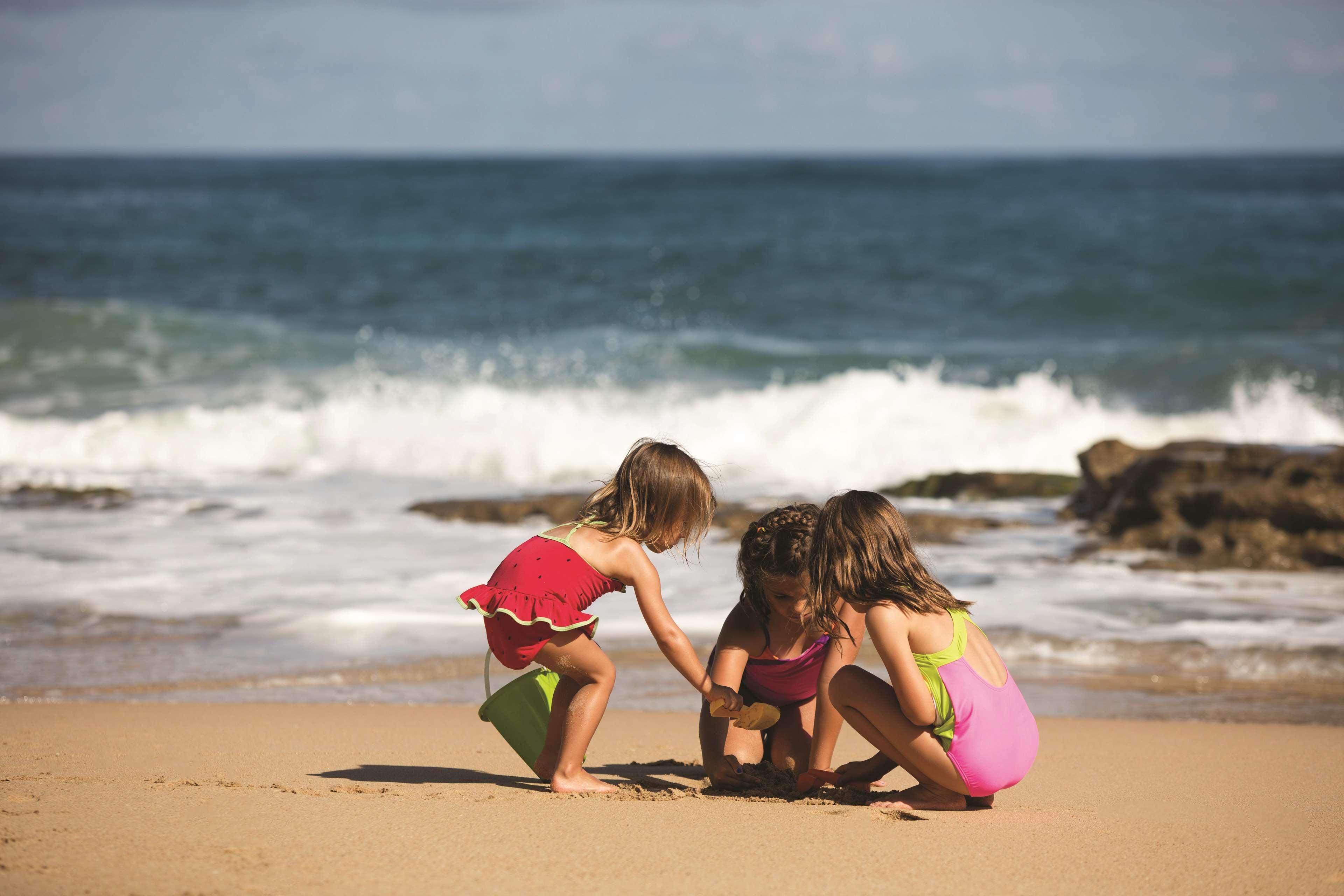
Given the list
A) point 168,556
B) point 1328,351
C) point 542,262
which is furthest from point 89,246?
point 1328,351

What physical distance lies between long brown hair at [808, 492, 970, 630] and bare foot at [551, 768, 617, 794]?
0.79 meters

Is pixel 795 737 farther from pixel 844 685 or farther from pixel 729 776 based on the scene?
pixel 844 685

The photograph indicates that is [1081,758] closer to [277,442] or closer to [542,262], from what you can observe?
[277,442]

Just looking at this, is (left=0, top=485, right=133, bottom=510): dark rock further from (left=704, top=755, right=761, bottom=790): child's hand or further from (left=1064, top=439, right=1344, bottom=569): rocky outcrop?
(left=1064, top=439, right=1344, bottom=569): rocky outcrop

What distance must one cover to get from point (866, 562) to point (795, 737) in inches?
29.5

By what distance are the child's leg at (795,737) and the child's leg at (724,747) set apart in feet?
0.22

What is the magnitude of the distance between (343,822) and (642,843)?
2.35 ft

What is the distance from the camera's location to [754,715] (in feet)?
10.7

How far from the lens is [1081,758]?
3.91 metres

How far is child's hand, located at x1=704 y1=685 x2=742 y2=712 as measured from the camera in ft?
10.4

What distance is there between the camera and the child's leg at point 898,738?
10.0 ft

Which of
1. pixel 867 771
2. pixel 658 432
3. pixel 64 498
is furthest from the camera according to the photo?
pixel 658 432

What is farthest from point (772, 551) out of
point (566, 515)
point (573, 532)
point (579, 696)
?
point (566, 515)

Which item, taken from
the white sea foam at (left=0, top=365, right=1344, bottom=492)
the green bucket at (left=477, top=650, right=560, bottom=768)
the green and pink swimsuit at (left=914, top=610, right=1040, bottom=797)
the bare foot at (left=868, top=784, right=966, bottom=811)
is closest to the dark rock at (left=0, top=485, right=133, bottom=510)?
the white sea foam at (left=0, top=365, right=1344, bottom=492)
